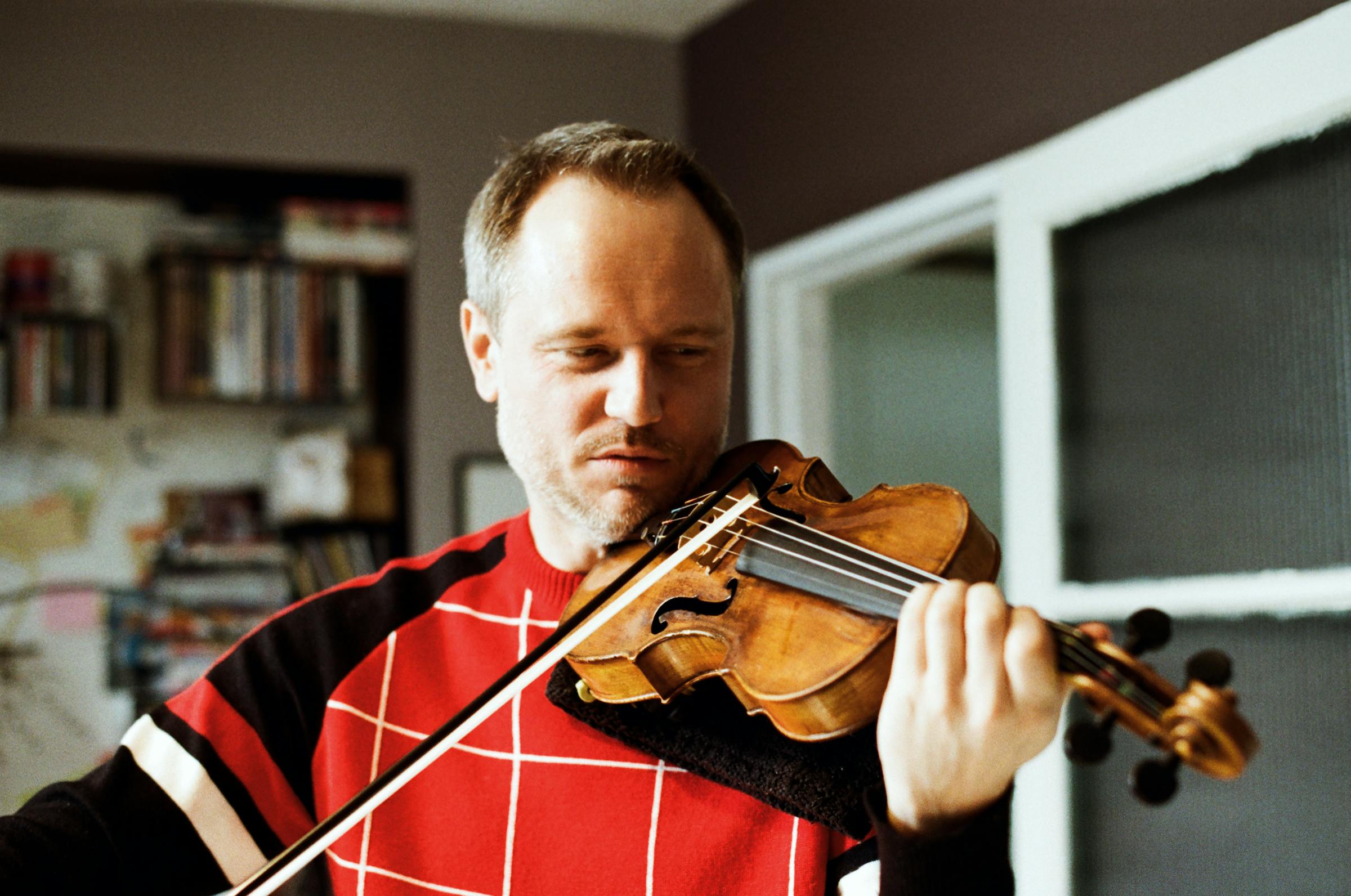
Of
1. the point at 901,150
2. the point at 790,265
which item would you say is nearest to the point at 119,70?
the point at 790,265

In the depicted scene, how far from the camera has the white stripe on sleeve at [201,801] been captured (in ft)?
3.66

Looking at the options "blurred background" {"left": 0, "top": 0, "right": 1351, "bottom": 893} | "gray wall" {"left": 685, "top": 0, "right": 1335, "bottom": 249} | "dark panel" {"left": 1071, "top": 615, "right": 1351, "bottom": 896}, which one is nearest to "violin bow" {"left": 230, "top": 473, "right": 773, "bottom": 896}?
"dark panel" {"left": 1071, "top": 615, "right": 1351, "bottom": 896}

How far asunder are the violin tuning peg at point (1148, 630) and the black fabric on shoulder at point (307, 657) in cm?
68

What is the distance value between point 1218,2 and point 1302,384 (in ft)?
1.77

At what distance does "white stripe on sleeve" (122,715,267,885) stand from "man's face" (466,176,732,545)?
377mm

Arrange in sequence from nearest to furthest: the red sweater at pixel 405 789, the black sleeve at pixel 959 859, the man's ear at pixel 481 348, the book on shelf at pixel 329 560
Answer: the black sleeve at pixel 959 859, the red sweater at pixel 405 789, the man's ear at pixel 481 348, the book on shelf at pixel 329 560

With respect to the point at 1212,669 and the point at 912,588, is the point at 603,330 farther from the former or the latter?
the point at 1212,669

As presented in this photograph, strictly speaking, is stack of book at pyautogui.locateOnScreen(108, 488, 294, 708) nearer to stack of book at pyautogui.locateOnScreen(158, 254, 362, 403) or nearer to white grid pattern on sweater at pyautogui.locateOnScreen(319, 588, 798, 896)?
stack of book at pyautogui.locateOnScreen(158, 254, 362, 403)

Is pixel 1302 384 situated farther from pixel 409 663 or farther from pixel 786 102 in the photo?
pixel 786 102

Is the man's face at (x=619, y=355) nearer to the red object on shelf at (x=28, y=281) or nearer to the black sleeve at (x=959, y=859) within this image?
the black sleeve at (x=959, y=859)

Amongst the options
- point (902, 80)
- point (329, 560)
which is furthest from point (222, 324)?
point (902, 80)

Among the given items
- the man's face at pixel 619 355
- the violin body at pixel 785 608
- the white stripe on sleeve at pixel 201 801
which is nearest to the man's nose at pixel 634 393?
the man's face at pixel 619 355

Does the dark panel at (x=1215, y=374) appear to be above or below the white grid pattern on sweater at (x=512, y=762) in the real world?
above

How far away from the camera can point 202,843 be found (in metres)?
1.12
